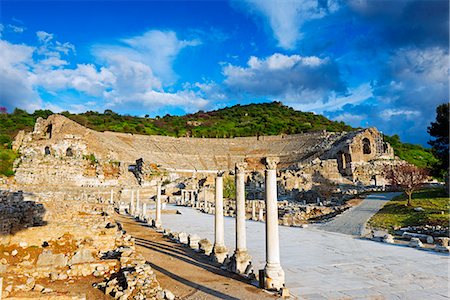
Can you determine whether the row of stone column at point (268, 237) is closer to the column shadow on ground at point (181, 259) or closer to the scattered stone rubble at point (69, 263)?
the column shadow on ground at point (181, 259)

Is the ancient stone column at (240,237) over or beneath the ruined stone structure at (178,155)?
beneath

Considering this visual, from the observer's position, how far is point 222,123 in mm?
126125

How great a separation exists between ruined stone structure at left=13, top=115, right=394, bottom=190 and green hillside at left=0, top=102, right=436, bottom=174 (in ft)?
38.8

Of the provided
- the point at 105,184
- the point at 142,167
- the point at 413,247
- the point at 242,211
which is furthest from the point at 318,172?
the point at 242,211

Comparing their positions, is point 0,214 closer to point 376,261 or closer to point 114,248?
point 114,248

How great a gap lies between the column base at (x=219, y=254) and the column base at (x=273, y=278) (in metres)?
3.26

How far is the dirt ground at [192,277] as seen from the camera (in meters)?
7.31

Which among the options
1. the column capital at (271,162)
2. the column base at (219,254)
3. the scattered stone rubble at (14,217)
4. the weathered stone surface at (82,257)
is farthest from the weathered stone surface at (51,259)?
the column capital at (271,162)

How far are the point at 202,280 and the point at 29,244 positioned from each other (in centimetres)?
589

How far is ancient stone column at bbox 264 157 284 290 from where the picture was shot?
755 cm

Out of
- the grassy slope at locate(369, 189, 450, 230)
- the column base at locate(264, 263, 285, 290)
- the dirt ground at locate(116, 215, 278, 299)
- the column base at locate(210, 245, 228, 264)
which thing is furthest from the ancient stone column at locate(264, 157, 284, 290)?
the grassy slope at locate(369, 189, 450, 230)

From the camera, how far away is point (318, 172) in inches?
2104

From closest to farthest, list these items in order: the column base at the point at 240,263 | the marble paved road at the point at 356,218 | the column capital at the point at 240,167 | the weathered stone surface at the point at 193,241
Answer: the column base at the point at 240,263
the column capital at the point at 240,167
the weathered stone surface at the point at 193,241
the marble paved road at the point at 356,218

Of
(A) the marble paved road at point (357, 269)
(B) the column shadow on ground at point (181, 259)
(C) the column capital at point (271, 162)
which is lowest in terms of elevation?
(B) the column shadow on ground at point (181, 259)
